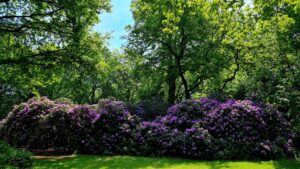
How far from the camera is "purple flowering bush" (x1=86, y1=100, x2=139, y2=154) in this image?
12773 mm

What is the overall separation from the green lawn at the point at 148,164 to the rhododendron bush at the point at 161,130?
29.0 inches

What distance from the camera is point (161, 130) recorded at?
12.7 metres

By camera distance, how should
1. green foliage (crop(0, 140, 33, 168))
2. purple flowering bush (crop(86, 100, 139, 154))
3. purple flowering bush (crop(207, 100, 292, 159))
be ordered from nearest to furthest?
green foliage (crop(0, 140, 33, 168)) → purple flowering bush (crop(207, 100, 292, 159)) → purple flowering bush (crop(86, 100, 139, 154))

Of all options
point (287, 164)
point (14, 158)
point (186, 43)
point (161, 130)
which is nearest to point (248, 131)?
point (287, 164)

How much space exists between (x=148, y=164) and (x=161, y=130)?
8.09ft

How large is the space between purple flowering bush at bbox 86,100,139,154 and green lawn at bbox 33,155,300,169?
1.01 meters

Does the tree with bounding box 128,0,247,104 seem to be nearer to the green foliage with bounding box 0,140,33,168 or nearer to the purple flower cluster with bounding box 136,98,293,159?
the purple flower cluster with bounding box 136,98,293,159

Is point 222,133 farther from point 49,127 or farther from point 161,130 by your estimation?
point 49,127

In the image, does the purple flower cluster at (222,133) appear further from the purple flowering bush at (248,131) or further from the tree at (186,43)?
the tree at (186,43)

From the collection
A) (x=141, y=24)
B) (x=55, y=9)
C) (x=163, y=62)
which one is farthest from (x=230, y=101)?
(x=141, y=24)

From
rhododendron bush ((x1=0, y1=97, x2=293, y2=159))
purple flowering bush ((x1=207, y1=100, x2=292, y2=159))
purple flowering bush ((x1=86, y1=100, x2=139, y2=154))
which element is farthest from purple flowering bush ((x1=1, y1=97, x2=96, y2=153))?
purple flowering bush ((x1=207, y1=100, x2=292, y2=159))

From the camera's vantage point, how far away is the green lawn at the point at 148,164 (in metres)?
9.89

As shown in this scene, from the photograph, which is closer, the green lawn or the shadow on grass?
the shadow on grass

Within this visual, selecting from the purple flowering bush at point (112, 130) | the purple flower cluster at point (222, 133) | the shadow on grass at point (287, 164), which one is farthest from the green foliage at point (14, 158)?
the shadow on grass at point (287, 164)
